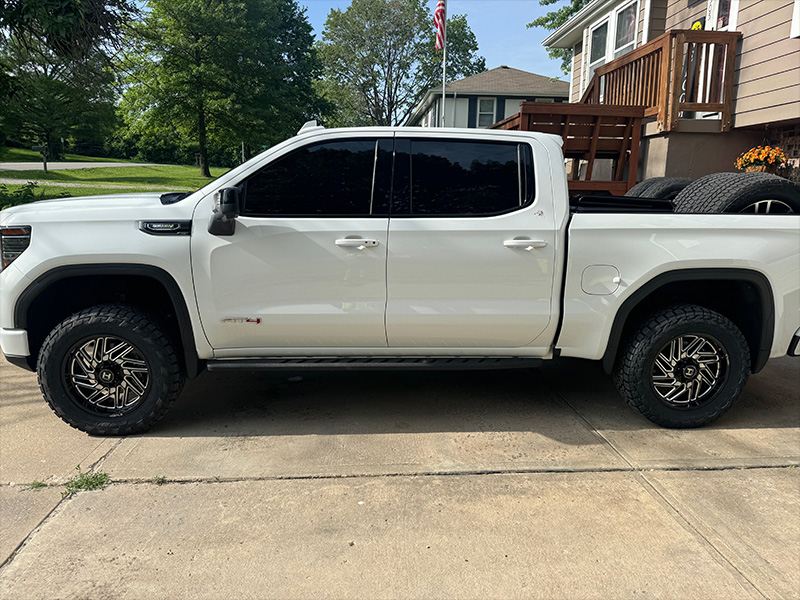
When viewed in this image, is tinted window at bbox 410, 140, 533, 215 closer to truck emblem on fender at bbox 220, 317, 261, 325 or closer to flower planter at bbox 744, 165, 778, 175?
truck emblem on fender at bbox 220, 317, 261, 325

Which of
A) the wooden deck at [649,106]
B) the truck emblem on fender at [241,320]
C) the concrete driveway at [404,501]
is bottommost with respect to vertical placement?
the concrete driveway at [404,501]

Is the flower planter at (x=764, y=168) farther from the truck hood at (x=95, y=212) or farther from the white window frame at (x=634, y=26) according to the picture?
the truck hood at (x=95, y=212)

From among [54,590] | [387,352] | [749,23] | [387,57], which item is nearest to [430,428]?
[387,352]

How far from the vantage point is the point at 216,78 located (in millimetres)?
30812

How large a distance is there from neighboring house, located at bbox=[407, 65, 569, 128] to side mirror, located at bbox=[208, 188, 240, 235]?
96.4ft

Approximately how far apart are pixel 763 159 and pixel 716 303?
18.1 feet

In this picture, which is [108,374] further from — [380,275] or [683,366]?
[683,366]

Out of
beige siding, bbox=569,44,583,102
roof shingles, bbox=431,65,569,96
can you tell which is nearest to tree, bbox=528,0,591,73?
roof shingles, bbox=431,65,569,96

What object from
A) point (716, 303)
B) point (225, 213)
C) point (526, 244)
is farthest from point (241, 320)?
point (716, 303)

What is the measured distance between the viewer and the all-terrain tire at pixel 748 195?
4.38 meters

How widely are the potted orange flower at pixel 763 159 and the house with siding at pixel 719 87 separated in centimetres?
34

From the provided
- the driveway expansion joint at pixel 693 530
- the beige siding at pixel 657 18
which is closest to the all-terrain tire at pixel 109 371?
the driveway expansion joint at pixel 693 530

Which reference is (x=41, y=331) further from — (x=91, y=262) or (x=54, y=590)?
(x=54, y=590)

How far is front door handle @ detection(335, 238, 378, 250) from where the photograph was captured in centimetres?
376
